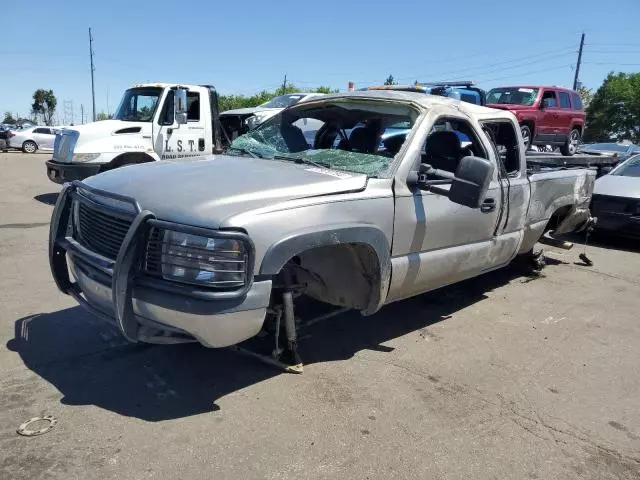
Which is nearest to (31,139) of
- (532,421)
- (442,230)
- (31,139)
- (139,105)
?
(31,139)

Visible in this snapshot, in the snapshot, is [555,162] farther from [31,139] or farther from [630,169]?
[31,139]

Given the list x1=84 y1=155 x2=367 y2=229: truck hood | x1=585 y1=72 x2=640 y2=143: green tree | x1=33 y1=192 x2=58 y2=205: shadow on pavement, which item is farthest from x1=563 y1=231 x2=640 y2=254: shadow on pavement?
x1=585 y1=72 x2=640 y2=143: green tree

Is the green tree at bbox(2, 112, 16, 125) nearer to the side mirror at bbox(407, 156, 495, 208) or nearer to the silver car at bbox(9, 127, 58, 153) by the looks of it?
the silver car at bbox(9, 127, 58, 153)

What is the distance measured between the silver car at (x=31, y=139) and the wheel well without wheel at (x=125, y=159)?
21.0m

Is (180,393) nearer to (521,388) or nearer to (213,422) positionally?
(213,422)

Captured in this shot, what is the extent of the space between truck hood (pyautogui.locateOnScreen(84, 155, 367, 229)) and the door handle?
1.36 meters

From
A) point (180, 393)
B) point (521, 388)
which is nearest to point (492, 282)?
point (521, 388)

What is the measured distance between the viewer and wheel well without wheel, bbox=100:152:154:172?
9.66 metres

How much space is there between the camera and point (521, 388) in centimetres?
364

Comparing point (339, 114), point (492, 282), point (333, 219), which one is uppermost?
point (339, 114)

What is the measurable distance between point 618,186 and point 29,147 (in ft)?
93.1

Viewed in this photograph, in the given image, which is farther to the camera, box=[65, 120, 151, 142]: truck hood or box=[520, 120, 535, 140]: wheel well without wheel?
box=[520, 120, 535, 140]: wheel well without wheel

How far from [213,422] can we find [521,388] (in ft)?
6.75

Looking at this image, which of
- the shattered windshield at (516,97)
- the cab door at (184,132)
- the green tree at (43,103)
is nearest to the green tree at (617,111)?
the shattered windshield at (516,97)
